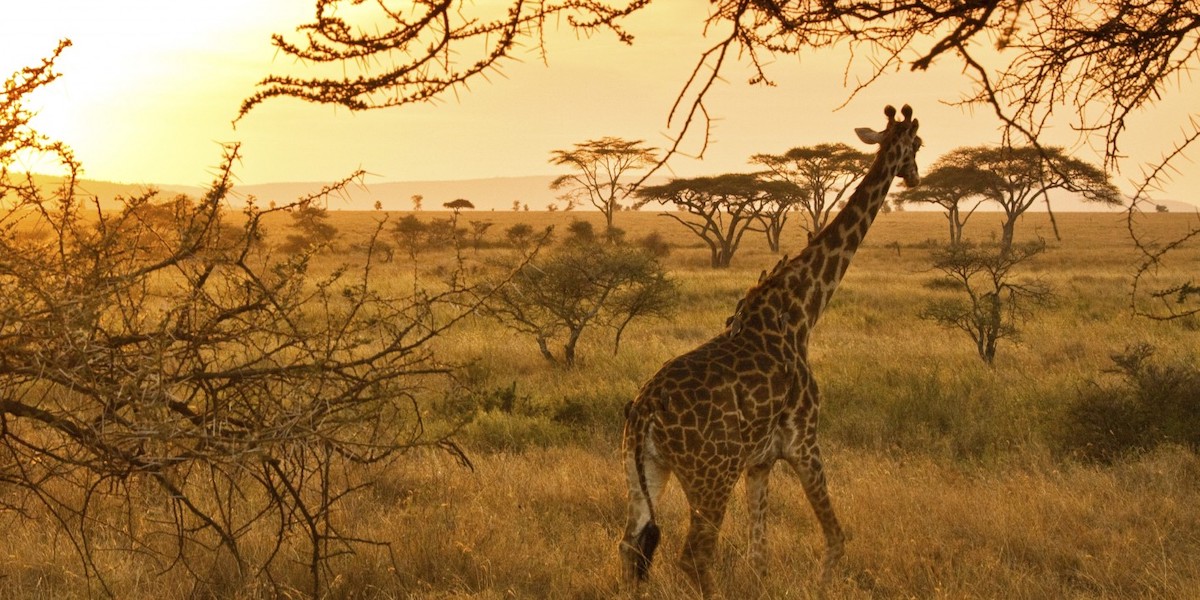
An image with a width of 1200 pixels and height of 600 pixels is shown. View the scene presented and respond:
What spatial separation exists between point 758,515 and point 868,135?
2.13 meters

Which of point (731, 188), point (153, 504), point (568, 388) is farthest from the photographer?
point (731, 188)

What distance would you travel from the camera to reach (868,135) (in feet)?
16.9

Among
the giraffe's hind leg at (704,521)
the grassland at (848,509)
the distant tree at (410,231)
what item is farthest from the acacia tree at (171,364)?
the distant tree at (410,231)

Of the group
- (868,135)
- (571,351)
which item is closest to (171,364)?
(868,135)

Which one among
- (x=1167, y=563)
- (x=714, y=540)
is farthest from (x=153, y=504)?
(x=1167, y=563)

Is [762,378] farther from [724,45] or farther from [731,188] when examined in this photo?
[731,188]

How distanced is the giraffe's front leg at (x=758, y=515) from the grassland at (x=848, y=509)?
108 mm

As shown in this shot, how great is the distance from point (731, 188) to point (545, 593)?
29.6 meters

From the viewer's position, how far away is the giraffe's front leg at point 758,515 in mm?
4664

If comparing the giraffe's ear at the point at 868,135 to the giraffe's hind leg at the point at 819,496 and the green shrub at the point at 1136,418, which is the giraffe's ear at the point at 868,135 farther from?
the green shrub at the point at 1136,418

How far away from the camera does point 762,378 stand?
176 inches

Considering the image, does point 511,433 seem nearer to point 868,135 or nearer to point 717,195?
point 868,135

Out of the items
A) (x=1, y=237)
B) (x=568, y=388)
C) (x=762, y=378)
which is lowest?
(x=568, y=388)

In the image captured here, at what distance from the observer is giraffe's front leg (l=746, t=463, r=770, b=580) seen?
15.3 ft
